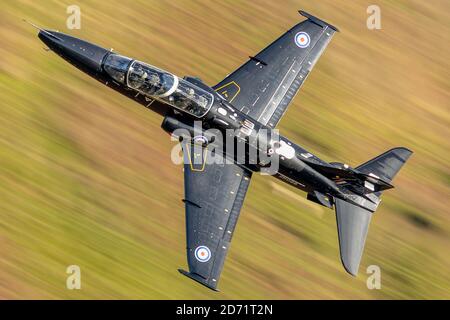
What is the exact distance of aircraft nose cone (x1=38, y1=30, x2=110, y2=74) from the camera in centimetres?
2417

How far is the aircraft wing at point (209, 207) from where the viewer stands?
23203mm

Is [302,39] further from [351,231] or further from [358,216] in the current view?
[351,231]

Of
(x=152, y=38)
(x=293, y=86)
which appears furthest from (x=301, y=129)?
(x=152, y=38)

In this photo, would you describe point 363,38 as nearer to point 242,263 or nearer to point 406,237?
point 406,237

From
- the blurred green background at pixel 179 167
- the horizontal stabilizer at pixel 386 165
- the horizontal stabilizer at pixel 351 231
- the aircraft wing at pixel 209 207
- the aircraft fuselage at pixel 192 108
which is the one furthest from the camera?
the blurred green background at pixel 179 167

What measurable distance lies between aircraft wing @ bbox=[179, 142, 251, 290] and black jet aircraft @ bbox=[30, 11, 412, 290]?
34 mm

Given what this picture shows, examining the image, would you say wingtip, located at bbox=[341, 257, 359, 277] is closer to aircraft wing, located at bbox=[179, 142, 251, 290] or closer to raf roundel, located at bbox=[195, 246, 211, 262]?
aircraft wing, located at bbox=[179, 142, 251, 290]

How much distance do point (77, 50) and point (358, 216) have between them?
11476 mm

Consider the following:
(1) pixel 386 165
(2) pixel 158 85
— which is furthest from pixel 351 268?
(2) pixel 158 85

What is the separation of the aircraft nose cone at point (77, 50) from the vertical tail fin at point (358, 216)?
980cm

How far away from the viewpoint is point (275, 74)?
25844 mm

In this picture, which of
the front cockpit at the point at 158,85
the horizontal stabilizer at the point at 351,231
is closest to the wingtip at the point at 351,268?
the horizontal stabilizer at the point at 351,231

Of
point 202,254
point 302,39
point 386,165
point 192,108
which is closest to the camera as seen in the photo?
point 202,254

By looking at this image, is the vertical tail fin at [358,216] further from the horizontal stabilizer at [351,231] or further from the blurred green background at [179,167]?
the blurred green background at [179,167]
